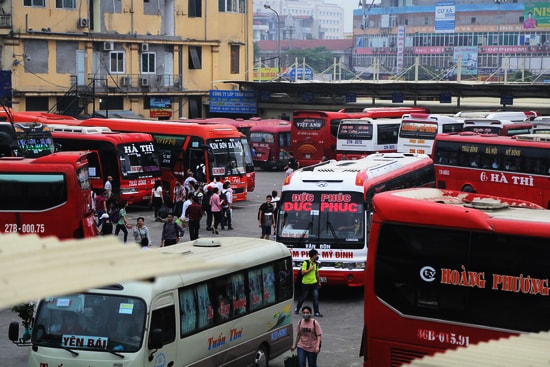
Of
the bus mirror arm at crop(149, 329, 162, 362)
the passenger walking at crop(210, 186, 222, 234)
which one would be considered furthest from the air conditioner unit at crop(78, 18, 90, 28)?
the bus mirror arm at crop(149, 329, 162, 362)

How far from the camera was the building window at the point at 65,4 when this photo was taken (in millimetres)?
51503

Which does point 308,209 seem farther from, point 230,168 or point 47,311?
point 230,168

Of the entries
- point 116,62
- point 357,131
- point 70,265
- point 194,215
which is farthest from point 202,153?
point 70,265

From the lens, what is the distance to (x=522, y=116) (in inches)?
1722

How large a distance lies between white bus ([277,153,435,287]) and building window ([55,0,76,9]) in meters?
34.4

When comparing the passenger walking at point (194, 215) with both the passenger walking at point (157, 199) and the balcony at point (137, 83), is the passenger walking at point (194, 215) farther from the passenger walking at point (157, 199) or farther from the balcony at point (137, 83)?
the balcony at point (137, 83)

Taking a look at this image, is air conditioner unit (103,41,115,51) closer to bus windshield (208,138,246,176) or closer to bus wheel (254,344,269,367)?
bus windshield (208,138,246,176)

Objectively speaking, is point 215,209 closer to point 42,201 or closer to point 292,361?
point 42,201

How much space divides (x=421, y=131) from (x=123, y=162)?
1477 centimetres

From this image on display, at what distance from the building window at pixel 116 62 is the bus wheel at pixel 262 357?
4186 cm

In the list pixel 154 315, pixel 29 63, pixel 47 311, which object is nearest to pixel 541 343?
pixel 154 315

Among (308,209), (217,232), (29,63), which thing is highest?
(29,63)

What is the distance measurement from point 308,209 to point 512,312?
9092mm

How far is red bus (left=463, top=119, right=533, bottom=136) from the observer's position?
40.2 m
